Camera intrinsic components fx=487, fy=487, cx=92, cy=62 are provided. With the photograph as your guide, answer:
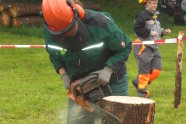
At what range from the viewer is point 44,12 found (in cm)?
419

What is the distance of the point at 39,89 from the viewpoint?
912 cm

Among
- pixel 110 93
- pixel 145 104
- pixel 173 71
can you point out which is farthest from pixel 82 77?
pixel 173 71

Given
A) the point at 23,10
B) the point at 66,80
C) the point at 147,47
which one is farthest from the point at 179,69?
the point at 23,10

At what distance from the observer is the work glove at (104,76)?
4406 mm

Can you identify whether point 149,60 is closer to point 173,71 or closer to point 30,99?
point 30,99

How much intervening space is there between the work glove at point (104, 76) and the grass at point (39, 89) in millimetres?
2574

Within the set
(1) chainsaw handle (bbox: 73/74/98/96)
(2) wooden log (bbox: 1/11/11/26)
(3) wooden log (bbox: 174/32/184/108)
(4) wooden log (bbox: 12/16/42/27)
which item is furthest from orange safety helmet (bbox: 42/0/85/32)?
(2) wooden log (bbox: 1/11/11/26)

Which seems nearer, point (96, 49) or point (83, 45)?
point (83, 45)

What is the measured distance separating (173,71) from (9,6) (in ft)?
28.3

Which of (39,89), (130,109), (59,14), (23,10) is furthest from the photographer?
(23,10)

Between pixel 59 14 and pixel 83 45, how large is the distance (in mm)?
423

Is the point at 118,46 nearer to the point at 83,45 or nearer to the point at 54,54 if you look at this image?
A: the point at 83,45

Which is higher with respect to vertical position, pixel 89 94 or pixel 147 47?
pixel 89 94

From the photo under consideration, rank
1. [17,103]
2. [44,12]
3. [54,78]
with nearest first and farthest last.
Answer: [44,12], [17,103], [54,78]
